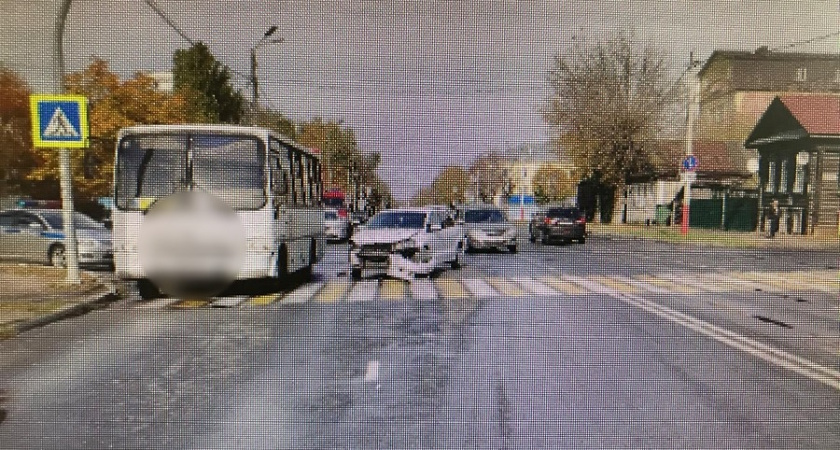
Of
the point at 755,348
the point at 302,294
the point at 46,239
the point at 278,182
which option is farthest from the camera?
the point at 46,239

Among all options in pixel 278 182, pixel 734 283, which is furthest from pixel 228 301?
pixel 734 283

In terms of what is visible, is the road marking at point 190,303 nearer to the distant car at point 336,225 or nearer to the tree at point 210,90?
the tree at point 210,90

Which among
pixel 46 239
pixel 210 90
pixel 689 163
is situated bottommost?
pixel 46 239

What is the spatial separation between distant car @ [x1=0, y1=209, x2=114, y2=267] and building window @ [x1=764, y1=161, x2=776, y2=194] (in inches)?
759

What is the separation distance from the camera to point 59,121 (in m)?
4.32

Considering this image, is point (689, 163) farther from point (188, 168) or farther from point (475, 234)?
point (188, 168)

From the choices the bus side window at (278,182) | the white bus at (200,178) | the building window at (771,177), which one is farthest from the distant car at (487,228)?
the building window at (771,177)

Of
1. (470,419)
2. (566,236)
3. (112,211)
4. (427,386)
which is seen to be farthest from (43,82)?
(566,236)

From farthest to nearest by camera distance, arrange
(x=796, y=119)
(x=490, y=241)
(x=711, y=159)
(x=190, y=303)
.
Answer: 1. (x=711, y=159)
2. (x=796, y=119)
3. (x=490, y=241)
4. (x=190, y=303)

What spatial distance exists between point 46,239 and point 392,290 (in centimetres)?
581

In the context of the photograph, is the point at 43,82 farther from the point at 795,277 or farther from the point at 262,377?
the point at 795,277

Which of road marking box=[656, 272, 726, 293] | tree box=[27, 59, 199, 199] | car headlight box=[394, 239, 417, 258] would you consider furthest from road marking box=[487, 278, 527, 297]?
tree box=[27, 59, 199, 199]

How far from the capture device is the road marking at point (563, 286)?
571 centimetres

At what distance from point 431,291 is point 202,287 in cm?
276
